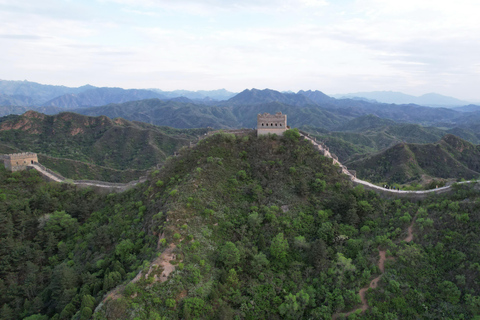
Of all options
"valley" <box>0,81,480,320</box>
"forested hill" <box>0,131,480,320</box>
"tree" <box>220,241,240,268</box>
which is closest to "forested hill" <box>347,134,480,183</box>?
"valley" <box>0,81,480,320</box>

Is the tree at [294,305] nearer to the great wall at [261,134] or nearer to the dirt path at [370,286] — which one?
the dirt path at [370,286]

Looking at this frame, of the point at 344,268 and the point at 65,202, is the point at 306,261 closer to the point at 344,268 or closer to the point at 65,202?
the point at 344,268

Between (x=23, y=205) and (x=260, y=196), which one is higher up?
(x=260, y=196)

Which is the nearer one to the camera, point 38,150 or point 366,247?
point 366,247

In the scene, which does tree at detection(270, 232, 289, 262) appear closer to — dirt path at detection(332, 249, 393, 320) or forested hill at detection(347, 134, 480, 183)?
dirt path at detection(332, 249, 393, 320)

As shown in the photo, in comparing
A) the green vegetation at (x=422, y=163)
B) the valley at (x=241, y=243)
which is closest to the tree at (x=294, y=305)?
the valley at (x=241, y=243)

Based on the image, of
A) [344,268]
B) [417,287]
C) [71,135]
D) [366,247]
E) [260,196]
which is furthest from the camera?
[71,135]

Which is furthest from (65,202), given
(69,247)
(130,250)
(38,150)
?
(38,150)
